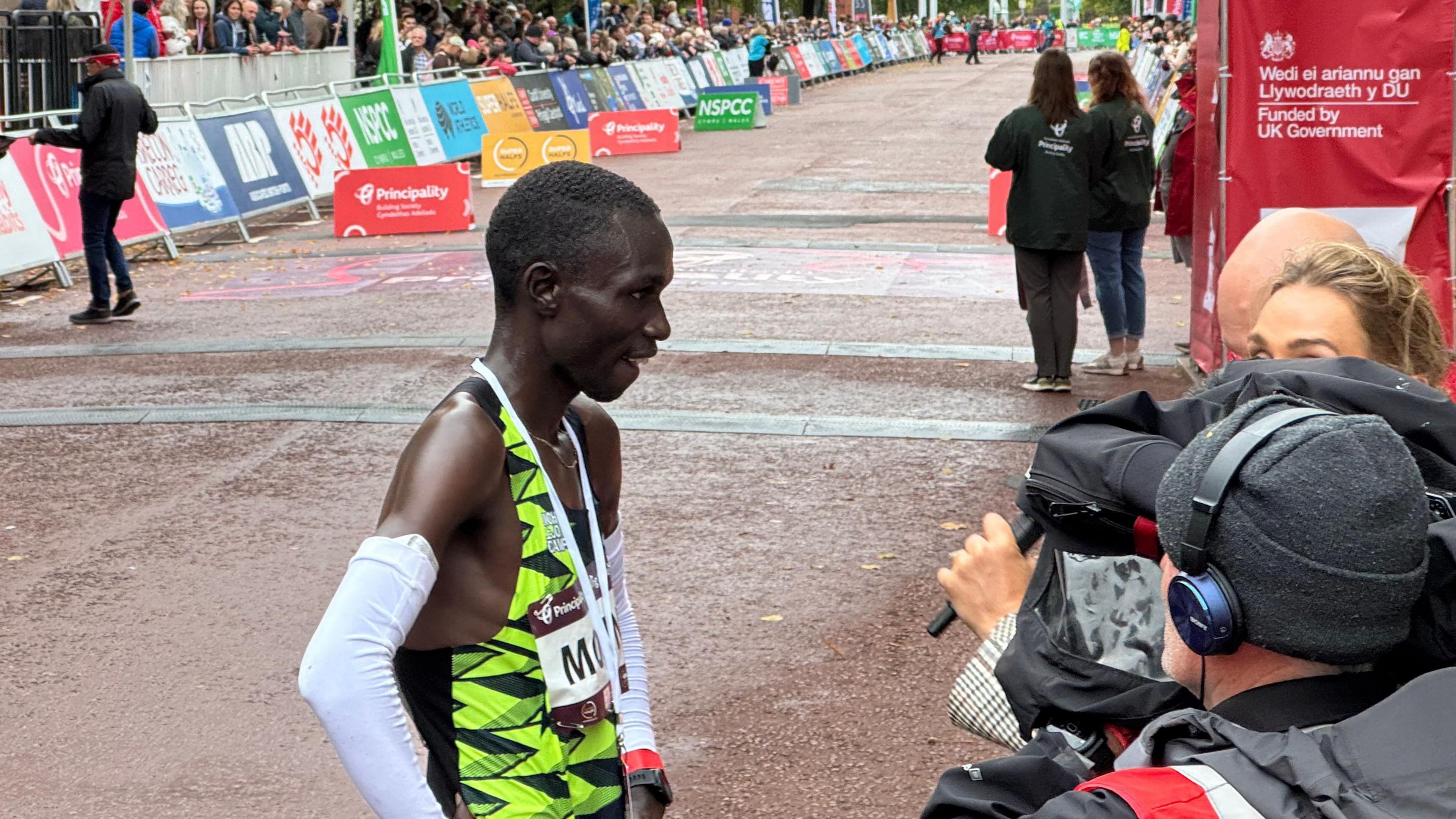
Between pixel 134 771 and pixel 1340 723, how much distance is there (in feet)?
12.8

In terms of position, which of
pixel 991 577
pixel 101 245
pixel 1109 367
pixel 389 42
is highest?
pixel 389 42

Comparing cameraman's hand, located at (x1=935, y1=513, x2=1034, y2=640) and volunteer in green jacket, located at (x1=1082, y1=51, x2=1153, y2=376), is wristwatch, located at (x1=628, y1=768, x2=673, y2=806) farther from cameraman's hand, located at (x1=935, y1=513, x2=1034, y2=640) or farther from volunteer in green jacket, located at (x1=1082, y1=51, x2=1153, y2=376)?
volunteer in green jacket, located at (x1=1082, y1=51, x2=1153, y2=376)

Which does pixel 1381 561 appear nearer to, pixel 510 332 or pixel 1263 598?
pixel 1263 598

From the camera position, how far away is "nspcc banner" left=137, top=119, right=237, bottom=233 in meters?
15.1

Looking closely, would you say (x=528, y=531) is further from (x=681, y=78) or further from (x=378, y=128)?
(x=681, y=78)

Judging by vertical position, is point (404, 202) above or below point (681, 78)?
below

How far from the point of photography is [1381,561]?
1.46m

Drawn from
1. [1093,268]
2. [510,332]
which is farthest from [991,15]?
[510,332]

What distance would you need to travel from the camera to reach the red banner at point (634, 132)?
82.1 feet

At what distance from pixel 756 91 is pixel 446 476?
29286 millimetres

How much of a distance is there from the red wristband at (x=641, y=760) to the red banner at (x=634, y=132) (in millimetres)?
22897

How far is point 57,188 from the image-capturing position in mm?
13531

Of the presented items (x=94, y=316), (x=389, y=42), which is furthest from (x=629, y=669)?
(x=389, y=42)

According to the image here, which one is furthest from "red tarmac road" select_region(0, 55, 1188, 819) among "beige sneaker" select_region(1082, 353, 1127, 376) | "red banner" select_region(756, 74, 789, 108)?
"red banner" select_region(756, 74, 789, 108)
